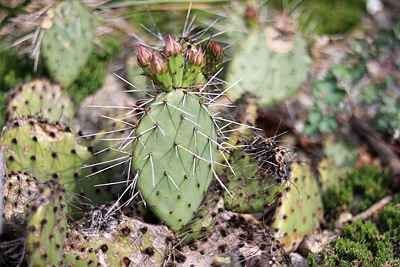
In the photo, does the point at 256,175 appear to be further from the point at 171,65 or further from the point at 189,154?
the point at 171,65

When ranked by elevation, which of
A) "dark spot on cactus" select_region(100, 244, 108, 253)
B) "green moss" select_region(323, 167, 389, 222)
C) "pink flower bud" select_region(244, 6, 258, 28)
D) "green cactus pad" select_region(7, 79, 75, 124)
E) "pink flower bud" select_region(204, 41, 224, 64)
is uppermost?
"pink flower bud" select_region(204, 41, 224, 64)

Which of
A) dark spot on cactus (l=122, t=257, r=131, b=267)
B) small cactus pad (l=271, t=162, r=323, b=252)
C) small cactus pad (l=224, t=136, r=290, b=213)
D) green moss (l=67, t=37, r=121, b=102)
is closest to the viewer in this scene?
dark spot on cactus (l=122, t=257, r=131, b=267)

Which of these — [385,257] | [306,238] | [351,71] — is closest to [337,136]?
[351,71]

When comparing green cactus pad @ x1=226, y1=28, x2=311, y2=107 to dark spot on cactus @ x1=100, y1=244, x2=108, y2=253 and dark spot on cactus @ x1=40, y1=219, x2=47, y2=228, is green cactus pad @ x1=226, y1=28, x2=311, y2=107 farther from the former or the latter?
dark spot on cactus @ x1=40, y1=219, x2=47, y2=228

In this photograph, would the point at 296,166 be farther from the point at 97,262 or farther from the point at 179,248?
the point at 97,262

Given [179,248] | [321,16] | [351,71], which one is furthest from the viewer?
[321,16]

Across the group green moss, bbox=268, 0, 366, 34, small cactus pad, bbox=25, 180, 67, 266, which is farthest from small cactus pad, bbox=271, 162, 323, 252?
green moss, bbox=268, 0, 366, 34
